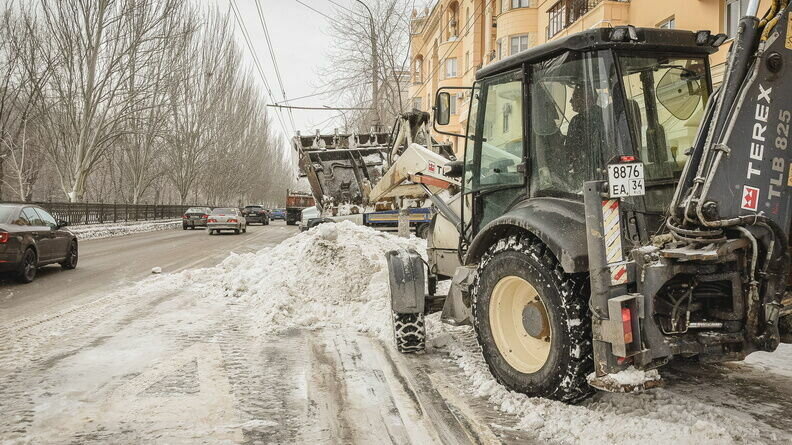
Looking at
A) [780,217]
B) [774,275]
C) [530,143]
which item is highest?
[530,143]

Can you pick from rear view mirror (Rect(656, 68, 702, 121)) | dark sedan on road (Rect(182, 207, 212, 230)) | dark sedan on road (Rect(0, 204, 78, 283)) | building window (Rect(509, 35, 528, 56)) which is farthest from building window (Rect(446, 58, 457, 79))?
rear view mirror (Rect(656, 68, 702, 121))

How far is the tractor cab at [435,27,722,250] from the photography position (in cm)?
363

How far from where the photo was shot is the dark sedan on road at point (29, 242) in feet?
32.8

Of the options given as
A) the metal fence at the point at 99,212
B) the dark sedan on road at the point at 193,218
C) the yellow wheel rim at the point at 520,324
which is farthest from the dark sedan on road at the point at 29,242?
the dark sedan on road at the point at 193,218

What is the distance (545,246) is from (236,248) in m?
16.9

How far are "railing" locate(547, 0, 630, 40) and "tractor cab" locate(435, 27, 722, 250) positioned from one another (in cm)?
1724

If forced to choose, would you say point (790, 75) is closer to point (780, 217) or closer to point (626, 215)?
point (780, 217)

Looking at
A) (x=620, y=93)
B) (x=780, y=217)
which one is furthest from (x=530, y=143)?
(x=780, y=217)

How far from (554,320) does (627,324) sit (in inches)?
19.5

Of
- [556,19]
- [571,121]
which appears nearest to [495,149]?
[571,121]

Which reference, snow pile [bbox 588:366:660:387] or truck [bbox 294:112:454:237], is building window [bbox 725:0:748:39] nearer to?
truck [bbox 294:112:454:237]

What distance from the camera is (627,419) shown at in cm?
351

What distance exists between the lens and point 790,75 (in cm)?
318

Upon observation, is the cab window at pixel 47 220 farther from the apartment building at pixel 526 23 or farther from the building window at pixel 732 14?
the building window at pixel 732 14
